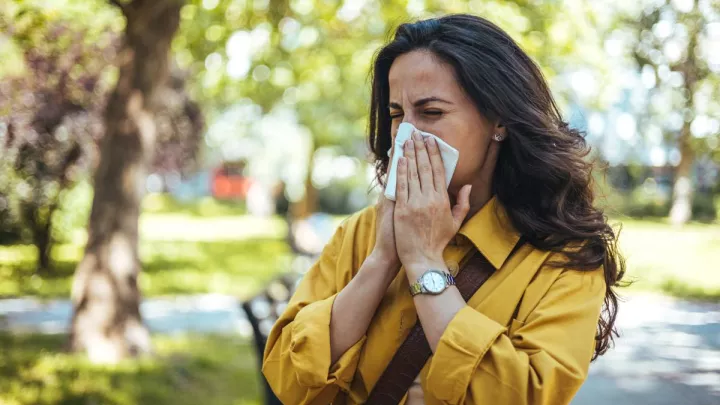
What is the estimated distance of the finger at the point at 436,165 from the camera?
1999 mm

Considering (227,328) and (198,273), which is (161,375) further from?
(198,273)

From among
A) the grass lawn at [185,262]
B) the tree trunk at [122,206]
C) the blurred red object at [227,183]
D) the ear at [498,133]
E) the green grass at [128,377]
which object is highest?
the ear at [498,133]

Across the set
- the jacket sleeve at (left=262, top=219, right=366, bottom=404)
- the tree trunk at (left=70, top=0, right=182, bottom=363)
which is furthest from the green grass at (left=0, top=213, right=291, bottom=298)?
the jacket sleeve at (left=262, top=219, right=366, bottom=404)

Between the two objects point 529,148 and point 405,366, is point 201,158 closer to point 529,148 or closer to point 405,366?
point 529,148

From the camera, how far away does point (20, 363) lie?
6359 millimetres

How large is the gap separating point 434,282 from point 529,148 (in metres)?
0.50

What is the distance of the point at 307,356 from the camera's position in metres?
2.03

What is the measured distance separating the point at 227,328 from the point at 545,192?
25.1 feet

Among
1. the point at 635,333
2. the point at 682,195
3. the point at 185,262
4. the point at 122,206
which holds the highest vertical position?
the point at 122,206

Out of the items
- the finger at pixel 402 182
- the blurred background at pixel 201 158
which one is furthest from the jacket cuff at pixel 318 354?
the blurred background at pixel 201 158

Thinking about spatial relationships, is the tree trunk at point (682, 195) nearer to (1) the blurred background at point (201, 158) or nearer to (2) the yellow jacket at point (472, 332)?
(1) the blurred background at point (201, 158)

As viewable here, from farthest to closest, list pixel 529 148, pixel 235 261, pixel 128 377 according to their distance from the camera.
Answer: pixel 235 261
pixel 128 377
pixel 529 148

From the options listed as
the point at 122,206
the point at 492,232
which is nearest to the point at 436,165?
the point at 492,232

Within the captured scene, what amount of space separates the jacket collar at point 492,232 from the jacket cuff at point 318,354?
0.40 m
